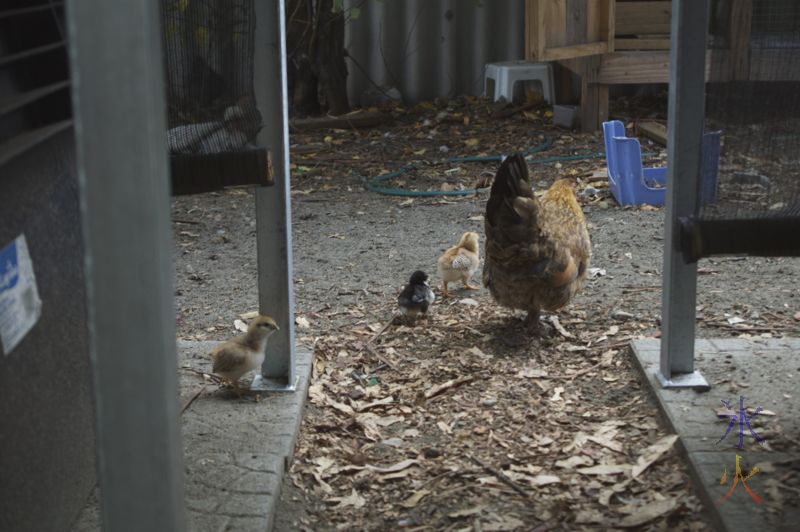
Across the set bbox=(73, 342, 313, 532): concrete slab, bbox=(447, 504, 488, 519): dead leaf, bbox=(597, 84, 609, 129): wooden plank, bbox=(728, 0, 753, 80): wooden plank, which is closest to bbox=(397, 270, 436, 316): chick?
bbox=(73, 342, 313, 532): concrete slab

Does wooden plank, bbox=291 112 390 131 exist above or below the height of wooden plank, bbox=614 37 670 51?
below

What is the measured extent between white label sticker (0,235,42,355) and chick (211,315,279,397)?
120 cm

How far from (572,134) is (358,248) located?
4.02 m

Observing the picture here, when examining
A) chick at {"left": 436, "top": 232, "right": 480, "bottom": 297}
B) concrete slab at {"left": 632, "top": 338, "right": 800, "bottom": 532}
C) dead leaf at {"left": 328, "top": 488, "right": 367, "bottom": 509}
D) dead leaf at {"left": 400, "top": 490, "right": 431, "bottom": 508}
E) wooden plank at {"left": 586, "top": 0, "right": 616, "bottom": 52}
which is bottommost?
dead leaf at {"left": 328, "top": 488, "right": 367, "bottom": 509}

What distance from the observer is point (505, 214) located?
4859mm

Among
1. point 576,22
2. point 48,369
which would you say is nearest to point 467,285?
point 48,369

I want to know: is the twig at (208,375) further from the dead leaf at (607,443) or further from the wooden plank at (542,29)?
the wooden plank at (542,29)

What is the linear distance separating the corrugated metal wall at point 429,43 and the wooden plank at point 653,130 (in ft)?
8.31

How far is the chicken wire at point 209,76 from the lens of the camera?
3389 millimetres

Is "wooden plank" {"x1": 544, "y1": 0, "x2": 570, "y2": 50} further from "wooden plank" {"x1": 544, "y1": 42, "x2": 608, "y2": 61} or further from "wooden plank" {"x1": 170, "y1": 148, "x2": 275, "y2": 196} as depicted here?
"wooden plank" {"x1": 170, "y1": 148, "x2": 275, "y2": 196}

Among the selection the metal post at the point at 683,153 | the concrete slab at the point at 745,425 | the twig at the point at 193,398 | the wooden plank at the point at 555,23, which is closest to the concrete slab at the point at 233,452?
the twig at the point at 193,398

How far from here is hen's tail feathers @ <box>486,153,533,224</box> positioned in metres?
4.82

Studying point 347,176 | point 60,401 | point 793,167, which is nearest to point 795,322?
point 793,167

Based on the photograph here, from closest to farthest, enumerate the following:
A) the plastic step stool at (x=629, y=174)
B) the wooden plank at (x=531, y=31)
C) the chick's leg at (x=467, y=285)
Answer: the chick's leg at (x=467, y=285), the plastic step stool at (x=629, y=174), the wooden plank at (x=531, y=31)
